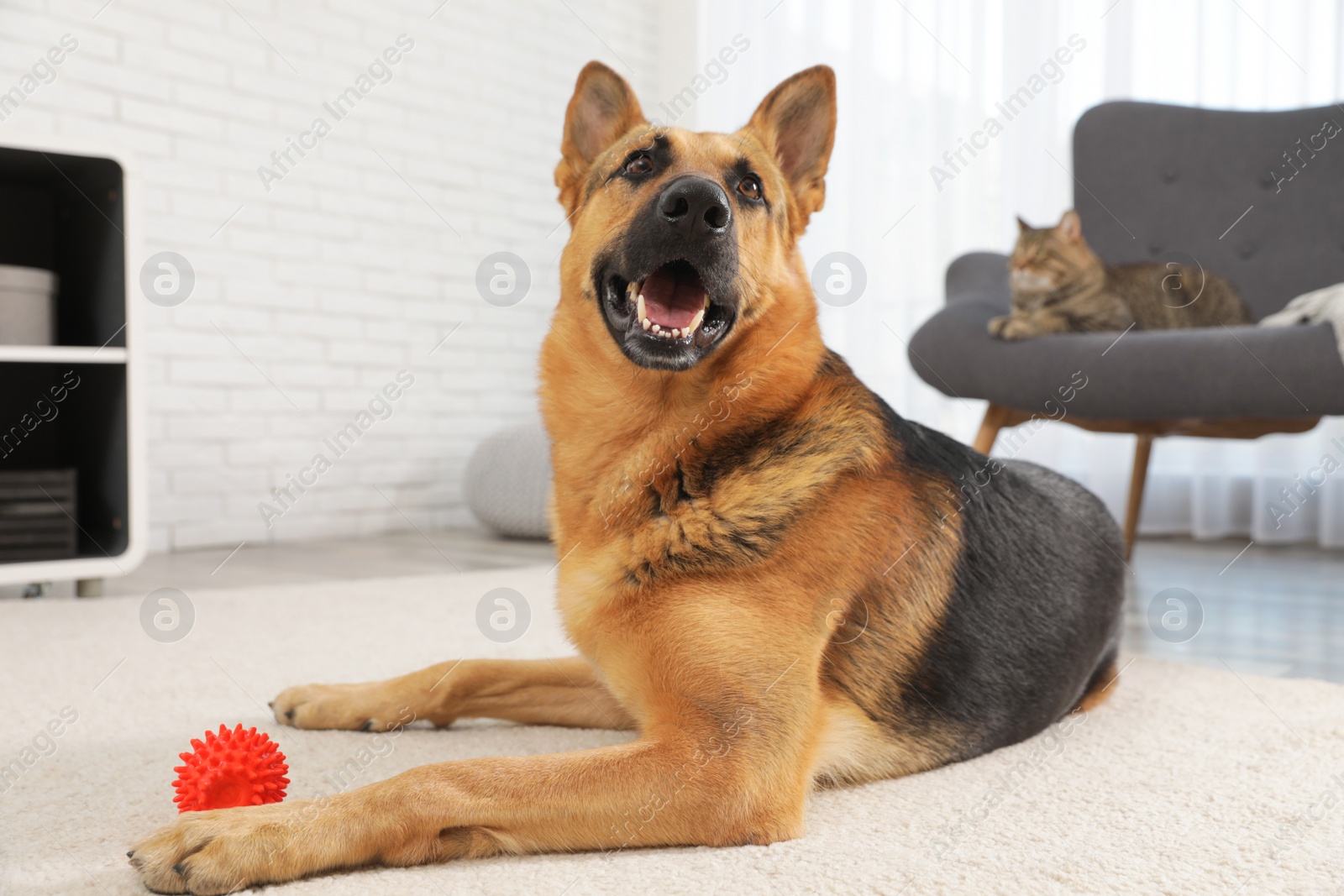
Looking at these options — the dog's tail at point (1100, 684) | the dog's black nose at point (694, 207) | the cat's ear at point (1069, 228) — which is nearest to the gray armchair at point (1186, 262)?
the cat's ear at point (1069, 228)

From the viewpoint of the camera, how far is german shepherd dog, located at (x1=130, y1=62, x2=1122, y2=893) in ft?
4.19

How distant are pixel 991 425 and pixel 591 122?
2.09 metres

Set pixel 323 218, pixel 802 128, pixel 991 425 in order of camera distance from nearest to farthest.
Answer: pixel 802 128 < pixel 991 425 < pixel 323 218

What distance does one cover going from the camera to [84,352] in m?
3.26

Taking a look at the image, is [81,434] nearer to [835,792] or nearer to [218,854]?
[218,854]

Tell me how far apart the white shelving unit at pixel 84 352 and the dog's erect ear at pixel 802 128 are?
236 cm

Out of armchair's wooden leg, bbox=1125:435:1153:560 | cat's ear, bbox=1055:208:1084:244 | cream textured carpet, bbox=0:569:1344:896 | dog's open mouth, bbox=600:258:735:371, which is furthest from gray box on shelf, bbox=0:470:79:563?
armchair's wooden leg, bbox=1125:435:1153:560

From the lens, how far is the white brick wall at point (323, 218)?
4.52m

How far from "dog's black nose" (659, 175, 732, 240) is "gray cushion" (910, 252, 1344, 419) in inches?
78.0

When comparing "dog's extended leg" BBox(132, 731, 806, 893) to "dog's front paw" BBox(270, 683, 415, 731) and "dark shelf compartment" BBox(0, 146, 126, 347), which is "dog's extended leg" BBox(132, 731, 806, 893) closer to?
"dog's front paw" BBox(270, 683, 415, 731)

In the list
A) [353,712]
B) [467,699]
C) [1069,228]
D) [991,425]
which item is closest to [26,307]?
[353,712]

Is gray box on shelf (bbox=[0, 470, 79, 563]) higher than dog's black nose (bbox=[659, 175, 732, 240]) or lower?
lower

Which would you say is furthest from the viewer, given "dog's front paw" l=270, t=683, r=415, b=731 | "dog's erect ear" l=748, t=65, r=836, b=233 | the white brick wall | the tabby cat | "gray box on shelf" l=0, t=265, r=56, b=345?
the white brick wall

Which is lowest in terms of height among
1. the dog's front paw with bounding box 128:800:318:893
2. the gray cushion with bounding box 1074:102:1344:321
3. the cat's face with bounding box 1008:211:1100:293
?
the dog's front paw with bounding box 128:800:318:893
